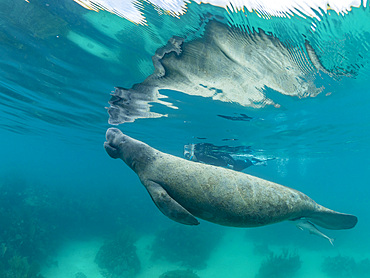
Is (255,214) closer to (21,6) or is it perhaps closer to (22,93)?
(21,6)

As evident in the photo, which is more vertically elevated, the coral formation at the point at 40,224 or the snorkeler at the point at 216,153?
the snorkeler at the point at 216,153

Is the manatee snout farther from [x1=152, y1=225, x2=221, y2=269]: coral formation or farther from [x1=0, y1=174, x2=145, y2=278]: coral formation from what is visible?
[x1=152, y1=225, x2=221, y2=269]: coral formation

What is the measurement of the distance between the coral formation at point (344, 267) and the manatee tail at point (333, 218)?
19.4 meters

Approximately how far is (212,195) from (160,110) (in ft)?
35.8

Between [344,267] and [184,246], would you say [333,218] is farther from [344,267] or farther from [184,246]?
[344,267]

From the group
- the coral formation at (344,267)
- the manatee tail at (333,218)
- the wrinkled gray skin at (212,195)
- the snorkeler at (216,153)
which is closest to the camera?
the wrinkled gray skin at (212,195)

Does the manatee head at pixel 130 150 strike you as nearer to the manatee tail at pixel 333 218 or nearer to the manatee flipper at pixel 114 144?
the manatee flipper at pixel 114 144

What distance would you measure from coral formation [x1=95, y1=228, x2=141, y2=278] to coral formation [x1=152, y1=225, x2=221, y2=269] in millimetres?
2034

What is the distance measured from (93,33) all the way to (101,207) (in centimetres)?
2168

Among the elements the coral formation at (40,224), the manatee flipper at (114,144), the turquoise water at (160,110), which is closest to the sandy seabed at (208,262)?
the turquoise water at (160,110)

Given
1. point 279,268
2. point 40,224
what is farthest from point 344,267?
point 40,224

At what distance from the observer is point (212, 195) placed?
2727mm

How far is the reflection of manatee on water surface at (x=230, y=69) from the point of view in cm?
656

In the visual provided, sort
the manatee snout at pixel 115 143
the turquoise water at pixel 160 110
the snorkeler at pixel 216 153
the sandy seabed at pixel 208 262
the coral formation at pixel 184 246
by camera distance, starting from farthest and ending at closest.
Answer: the snorkeler at pixel 216 153
the coral formation at pixel 184 246
the sandy seabed at pixel 208 262
the turquoise water at pixel 160 110
the manatee snout at pixel 115 143
